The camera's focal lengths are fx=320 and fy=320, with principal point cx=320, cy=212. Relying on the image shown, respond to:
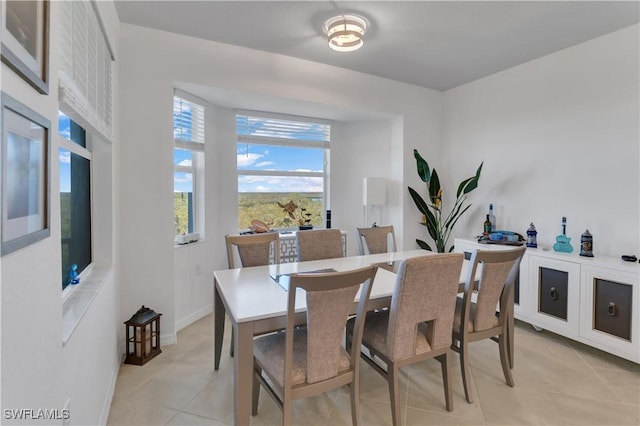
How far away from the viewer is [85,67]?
1.64 meters

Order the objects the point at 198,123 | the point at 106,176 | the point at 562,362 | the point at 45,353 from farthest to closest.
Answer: the point at 198,123 → the point at 562,362 → the point at 106,176 → the point at 45,353

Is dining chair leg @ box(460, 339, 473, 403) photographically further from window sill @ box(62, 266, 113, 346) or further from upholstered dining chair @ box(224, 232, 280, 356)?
window sill @ box(62, 266, 113, 346)

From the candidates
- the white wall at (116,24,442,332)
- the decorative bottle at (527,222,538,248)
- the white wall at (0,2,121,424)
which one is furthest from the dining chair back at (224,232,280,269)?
the decorative bottle at (527,222,538,248)

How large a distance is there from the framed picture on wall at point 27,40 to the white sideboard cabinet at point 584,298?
11.8 ft

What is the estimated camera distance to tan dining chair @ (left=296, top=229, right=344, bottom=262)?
286 centimetres

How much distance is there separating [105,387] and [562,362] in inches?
131

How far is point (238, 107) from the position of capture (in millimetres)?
3787

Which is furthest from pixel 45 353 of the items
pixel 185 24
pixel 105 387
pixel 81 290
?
pixel 185 24

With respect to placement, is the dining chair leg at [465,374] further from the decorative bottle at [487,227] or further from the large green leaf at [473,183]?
the large green leaf at [473,183]

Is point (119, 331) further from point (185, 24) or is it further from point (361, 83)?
point (361, 83)

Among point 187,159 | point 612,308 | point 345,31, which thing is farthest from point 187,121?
point 612,308

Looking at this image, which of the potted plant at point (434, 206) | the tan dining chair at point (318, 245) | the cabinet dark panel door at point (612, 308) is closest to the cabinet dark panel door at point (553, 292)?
the cabinet dark panel door at point (612, 308)

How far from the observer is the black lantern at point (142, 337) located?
98.3 inches

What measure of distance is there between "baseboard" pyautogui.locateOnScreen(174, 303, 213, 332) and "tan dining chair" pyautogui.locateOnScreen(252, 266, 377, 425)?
180 centimetres
